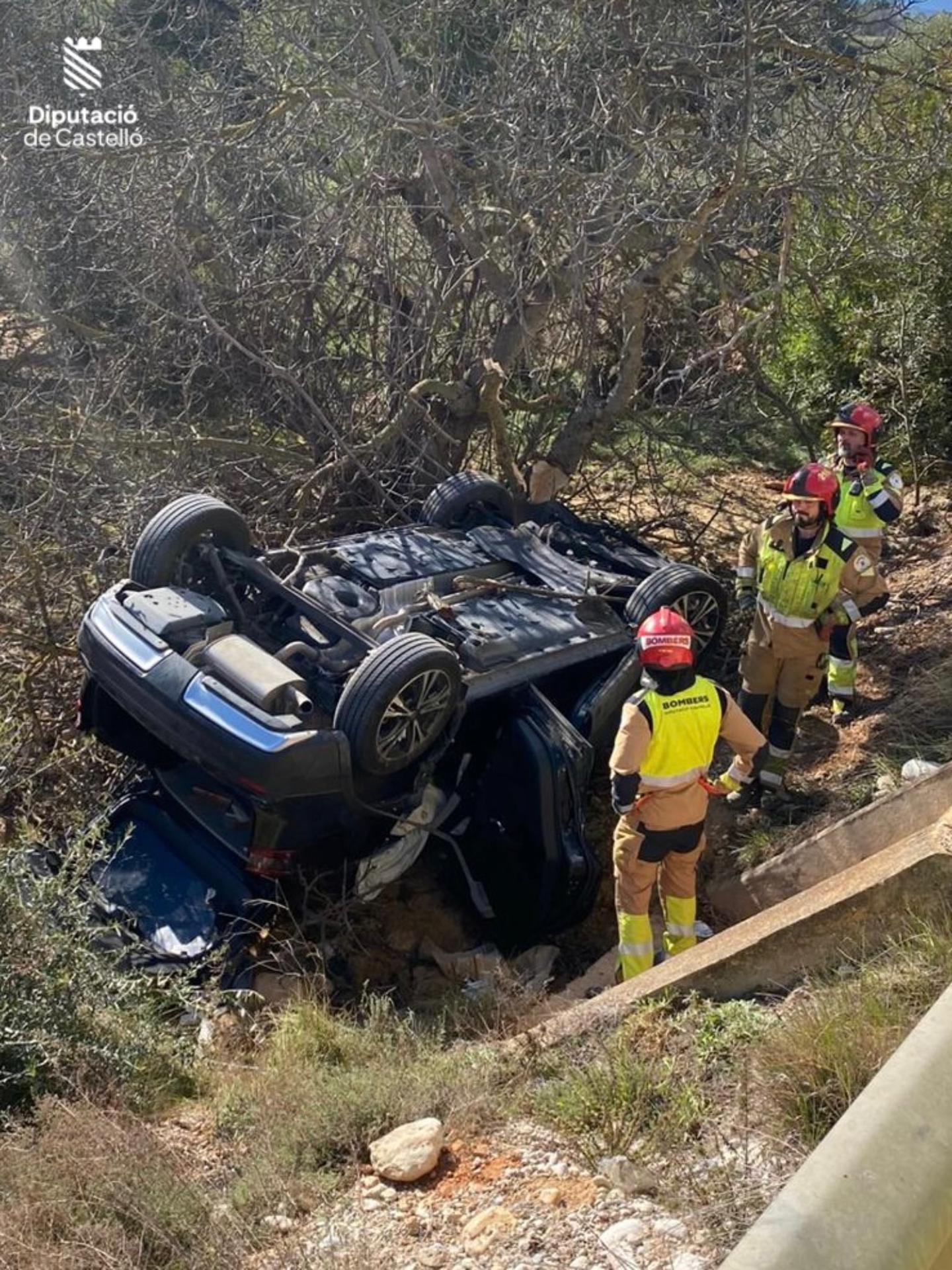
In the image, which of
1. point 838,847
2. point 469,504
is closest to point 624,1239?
point 838,847

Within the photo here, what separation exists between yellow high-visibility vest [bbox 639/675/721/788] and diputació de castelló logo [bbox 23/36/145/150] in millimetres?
5319

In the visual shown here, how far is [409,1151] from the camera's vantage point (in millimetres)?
3104

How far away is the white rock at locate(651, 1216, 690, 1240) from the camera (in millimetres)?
2613

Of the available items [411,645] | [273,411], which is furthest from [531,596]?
[273,411]

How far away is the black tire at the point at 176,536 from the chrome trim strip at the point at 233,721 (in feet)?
3.05

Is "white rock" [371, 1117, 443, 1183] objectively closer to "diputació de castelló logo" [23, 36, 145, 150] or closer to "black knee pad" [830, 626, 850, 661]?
"black knee pad" [830, 626, 850, 661]

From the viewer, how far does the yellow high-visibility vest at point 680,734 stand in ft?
15.2

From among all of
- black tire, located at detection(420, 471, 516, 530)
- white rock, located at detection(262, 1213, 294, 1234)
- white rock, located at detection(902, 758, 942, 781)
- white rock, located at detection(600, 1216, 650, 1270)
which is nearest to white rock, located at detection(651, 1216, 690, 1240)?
white rock, located at detection(600, 1216, 650, 1270)

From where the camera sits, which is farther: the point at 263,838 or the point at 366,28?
the point at 366,28

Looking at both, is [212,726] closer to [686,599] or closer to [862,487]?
[686,599]

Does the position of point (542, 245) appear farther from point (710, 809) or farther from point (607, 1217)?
point (607, 1217)

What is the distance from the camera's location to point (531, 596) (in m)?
5.65

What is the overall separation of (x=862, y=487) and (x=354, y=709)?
379 centimetres

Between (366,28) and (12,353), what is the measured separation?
3.58 m
